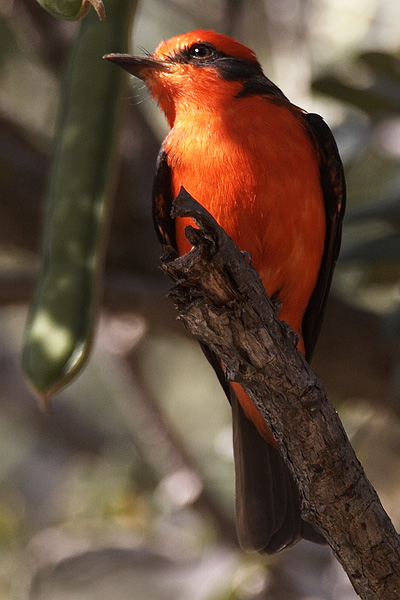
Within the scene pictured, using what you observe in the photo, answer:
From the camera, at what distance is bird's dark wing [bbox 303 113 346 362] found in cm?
355

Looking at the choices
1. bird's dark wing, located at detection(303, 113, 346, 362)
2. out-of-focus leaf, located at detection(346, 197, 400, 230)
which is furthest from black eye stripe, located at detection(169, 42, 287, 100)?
out-of-focus leaf, located at detection(346, 197, 400, 230)

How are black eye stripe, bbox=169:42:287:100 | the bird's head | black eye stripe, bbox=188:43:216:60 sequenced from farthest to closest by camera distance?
black eye stripe, bbox=188:43:216:60 < black eye stripe, bbox=169:42:287:100 < the bird's head

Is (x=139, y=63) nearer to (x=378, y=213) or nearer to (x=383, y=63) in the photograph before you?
(x=378, y=213)

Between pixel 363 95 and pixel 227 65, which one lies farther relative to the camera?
pixel 363 95

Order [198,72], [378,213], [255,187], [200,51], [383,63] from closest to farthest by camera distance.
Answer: [255,187], [198,72], [200,51], [378,213], [383,63]

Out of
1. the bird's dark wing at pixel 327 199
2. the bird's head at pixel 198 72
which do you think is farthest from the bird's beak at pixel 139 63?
the bird's dark wing at pixel 327 199

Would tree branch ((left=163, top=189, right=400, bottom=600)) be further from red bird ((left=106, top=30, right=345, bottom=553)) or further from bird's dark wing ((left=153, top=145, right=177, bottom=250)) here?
bird's dark wing ((left=153, top=145, right=177, bottom=250))

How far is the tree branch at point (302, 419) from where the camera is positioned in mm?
2371

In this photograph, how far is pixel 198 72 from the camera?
3742mm

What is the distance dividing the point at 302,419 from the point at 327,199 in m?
1.42

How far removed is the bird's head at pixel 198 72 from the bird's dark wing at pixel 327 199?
0.31 meters

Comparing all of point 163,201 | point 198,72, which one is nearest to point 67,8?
point 163,201

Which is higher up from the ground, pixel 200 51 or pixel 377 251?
pixel 200 51

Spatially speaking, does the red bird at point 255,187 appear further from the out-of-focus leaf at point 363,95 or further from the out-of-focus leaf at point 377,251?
the out-of-focus leaf at point 363,95
